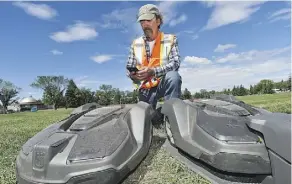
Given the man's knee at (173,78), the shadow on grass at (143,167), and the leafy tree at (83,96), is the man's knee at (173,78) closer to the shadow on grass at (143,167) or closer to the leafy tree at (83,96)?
the shadow on grass at (143,167)

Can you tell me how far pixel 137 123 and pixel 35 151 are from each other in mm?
698

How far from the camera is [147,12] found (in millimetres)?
3160

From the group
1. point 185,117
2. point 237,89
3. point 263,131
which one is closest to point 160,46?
point 185,117

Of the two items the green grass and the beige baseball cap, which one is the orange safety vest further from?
the green grass

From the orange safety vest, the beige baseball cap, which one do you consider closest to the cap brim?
the beige baseball cap

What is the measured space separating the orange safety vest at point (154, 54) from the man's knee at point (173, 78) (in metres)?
0.26

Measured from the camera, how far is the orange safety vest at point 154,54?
3230 millimetres

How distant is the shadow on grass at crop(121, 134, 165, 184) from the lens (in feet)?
6.70

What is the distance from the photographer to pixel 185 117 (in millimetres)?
2143

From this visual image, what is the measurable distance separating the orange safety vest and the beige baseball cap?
0.25 m

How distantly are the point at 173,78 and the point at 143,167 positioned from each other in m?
1.01

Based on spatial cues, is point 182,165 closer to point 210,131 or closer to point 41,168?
point 210,131

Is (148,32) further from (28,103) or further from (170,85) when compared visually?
(28,103)

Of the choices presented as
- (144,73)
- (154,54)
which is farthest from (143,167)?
(154,54)
